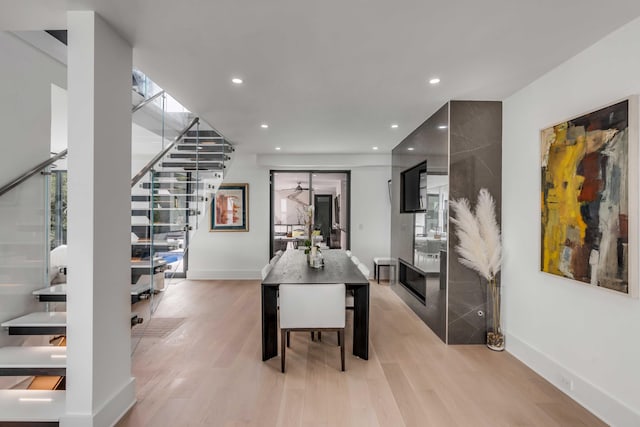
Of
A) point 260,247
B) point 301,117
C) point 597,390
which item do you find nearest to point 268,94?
point 301,117

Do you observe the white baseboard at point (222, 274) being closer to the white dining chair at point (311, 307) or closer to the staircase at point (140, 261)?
the staircase at point (140, 261)

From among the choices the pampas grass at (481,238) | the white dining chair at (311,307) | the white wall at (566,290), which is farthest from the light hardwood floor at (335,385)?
the pampas grass at (481,238)

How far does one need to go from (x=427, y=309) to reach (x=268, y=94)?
10.4 feet

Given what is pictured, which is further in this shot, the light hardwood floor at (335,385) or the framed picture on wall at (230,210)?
the framed picture on wall at (230,210)

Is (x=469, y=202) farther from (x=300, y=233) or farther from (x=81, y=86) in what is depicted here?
(x=300, y=233)

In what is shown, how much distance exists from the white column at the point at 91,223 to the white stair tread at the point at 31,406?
6.4 inches

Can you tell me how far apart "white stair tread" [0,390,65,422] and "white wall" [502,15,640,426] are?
3.54m

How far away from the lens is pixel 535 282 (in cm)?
282

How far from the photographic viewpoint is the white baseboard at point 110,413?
183cm

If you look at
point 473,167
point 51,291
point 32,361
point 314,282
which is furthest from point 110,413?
point 473,167

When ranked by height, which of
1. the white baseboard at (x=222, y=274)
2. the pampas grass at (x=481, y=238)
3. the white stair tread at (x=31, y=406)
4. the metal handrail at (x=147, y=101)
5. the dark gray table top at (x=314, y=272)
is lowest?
the white baseboard at (x=222, y=274)

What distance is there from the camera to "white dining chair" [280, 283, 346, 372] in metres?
2.71

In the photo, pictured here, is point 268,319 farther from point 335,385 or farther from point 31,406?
point 31,406

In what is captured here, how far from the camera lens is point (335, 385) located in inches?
97.9
